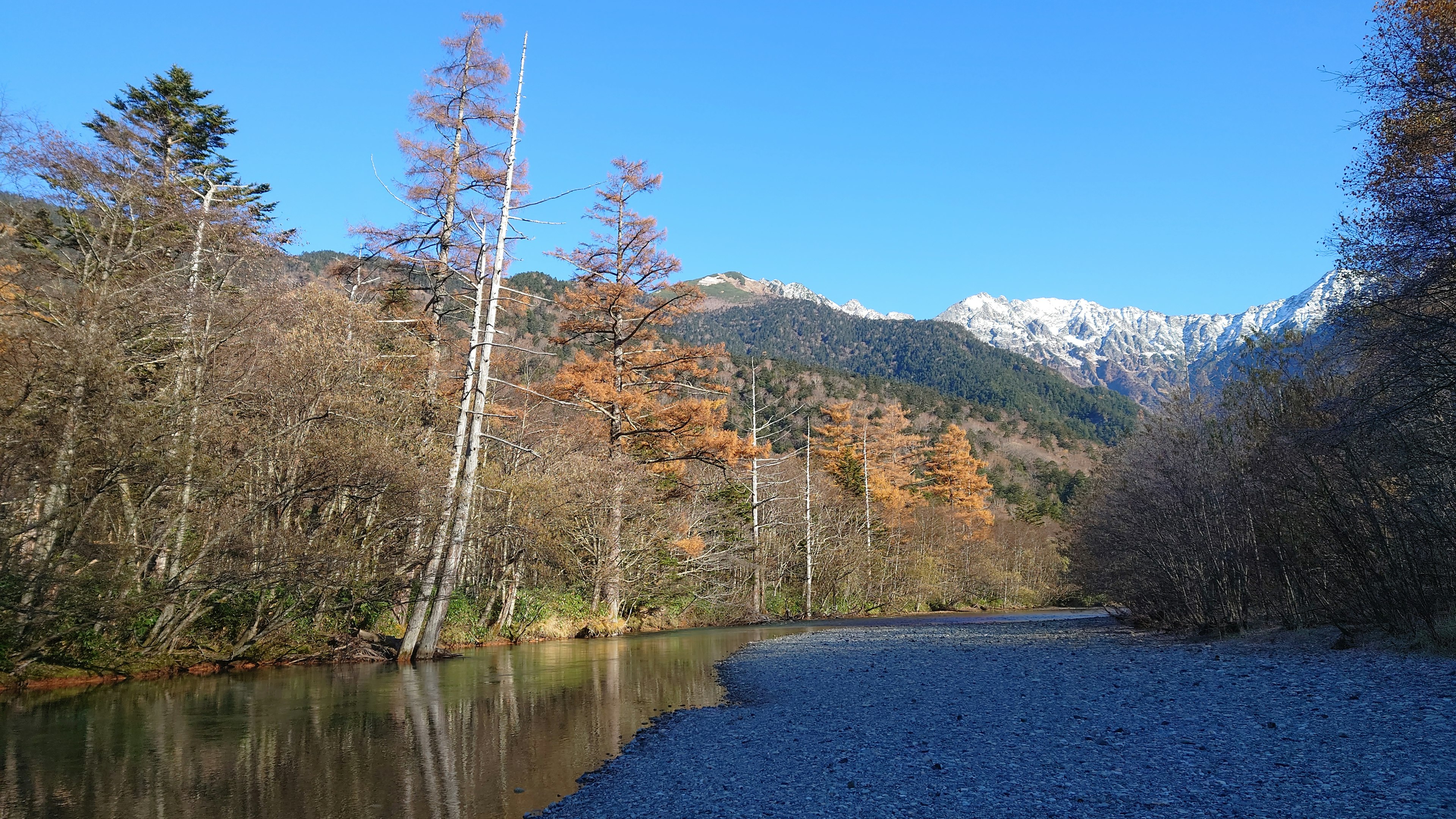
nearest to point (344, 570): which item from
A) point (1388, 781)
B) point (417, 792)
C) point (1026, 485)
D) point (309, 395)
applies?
point (309, 395)

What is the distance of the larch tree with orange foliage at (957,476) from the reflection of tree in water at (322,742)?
144ft

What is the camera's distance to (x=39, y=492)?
995 centimetres

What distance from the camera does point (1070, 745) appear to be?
253 inches

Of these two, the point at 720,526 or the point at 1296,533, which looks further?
the point at 720,526

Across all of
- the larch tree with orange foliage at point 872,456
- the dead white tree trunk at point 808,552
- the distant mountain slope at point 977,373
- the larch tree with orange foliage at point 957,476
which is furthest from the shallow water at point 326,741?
the distant mountain slope at point 977,373

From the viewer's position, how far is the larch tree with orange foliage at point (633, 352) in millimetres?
25016

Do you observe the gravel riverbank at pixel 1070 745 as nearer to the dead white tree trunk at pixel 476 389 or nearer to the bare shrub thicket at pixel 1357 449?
the bare shrub thicket at pixel 1357 449

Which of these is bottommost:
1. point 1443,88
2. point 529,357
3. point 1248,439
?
point 1248,439

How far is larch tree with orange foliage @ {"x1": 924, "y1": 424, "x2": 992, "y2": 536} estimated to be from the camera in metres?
53.8

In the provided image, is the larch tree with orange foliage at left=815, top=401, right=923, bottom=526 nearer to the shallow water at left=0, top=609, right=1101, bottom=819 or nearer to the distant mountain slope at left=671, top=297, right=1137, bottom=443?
the shallow water at left=0, top=609, right=1101, bottom=819

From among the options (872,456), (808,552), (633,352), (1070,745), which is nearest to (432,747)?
(1070,745)

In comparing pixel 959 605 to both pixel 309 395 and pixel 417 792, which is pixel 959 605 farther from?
pixel 417 792

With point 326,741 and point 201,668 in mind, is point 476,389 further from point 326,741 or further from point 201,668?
point 326,741

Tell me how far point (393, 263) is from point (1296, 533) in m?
20.2
